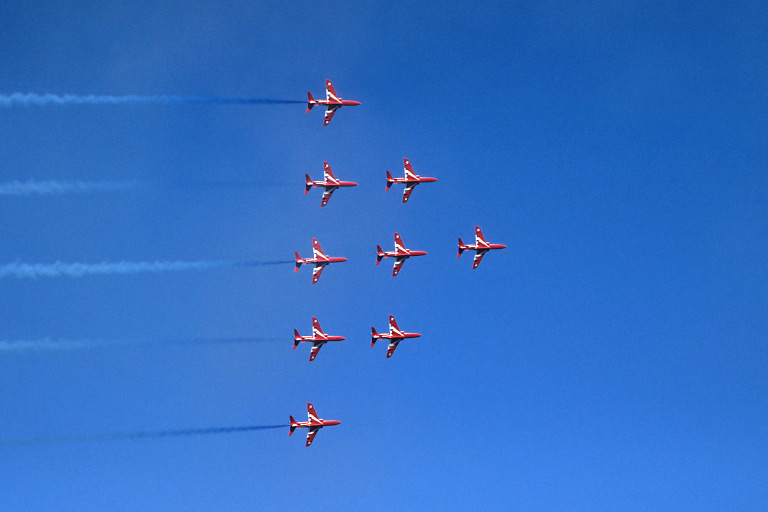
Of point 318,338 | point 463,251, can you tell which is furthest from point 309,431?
point 463,251

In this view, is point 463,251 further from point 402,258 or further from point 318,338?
point 318,338

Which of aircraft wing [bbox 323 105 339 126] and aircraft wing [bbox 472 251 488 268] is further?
aircraft wing [bbox 472 251 488 268]

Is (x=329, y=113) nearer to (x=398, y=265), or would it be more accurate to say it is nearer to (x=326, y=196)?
(x=326, y=196)

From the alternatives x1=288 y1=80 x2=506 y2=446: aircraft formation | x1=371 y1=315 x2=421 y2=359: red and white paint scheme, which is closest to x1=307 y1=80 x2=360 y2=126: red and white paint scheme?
Result: x1=288 y1=80 x2=506 y2=446: aircraft formation

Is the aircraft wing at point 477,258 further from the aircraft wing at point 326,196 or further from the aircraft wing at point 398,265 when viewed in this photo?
the aircraft wing at point 326,196

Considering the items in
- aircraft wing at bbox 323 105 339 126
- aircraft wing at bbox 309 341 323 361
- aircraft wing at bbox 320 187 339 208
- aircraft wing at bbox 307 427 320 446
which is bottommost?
aircraft wing at bbox 307 427 320 446

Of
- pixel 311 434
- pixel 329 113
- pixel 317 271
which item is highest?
pixel 329 113

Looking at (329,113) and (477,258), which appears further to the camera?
(477,258)

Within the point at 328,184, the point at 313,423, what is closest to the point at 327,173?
the point at 328,184

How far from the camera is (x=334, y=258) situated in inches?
6048

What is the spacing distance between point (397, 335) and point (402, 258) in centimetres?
1205

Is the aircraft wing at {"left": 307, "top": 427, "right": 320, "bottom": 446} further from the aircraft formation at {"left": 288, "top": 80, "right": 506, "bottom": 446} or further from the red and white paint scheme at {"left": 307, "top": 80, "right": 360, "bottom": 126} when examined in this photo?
the red and white paint scheme at {"left": 307, "top": 80, "right": 360, "bottom": 126}

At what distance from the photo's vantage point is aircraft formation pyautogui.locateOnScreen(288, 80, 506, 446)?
151 m

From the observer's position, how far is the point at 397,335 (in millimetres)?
157375
